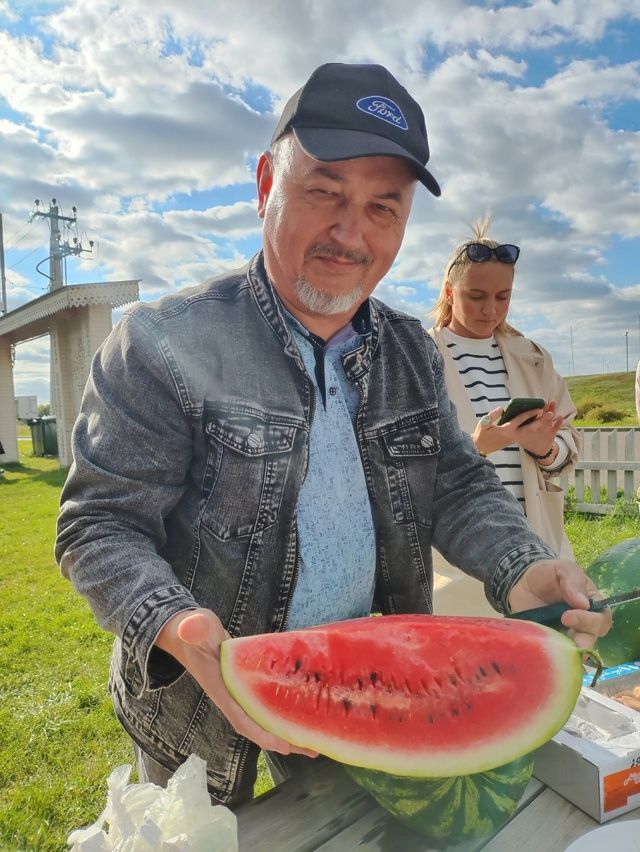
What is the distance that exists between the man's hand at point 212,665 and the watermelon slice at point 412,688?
0.02 m

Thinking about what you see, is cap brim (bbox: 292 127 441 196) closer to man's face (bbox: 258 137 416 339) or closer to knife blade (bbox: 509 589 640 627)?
man's face (bbox: 258 137 416 339)

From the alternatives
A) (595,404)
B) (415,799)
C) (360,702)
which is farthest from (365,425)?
(595,404)

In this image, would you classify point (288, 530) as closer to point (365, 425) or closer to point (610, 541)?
point (365, 425)

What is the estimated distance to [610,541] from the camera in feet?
22.3

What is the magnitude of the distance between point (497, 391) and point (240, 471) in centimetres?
188

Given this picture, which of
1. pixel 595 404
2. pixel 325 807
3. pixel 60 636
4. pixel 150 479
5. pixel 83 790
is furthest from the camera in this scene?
pixel 595 404

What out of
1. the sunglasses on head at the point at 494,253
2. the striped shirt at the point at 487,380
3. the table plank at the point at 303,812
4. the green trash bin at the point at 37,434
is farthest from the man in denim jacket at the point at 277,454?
the green trash bin at the point at 37,434

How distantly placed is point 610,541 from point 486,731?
251 inches

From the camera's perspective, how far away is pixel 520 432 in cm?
266

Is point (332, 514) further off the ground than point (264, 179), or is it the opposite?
point (264, 179)

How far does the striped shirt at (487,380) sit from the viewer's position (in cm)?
292

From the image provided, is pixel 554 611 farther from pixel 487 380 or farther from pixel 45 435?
pixel 45 435

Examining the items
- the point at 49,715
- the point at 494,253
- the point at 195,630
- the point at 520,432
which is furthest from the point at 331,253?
the point at 49,715

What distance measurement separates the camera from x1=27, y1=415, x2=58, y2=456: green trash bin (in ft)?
68.0
